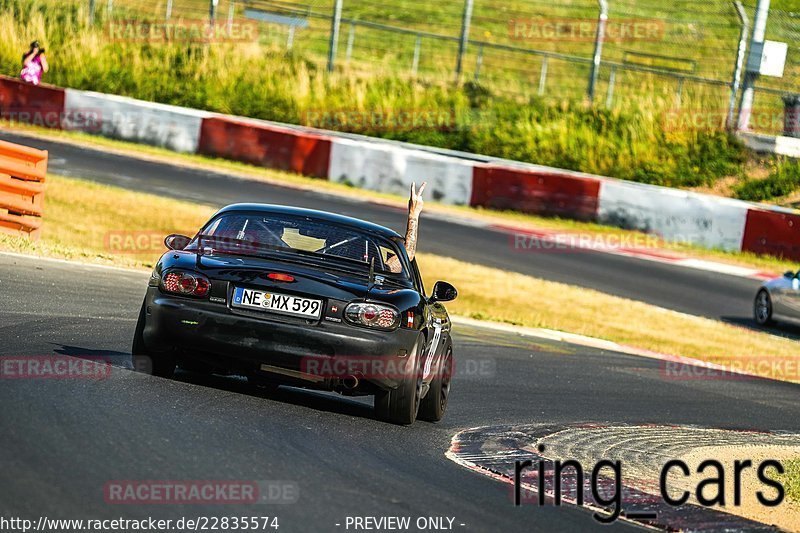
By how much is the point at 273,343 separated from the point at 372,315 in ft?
1.91

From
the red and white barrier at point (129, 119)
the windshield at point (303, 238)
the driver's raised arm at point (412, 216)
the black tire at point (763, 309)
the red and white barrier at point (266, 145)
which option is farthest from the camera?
the red and white barrier at point (129, 119)

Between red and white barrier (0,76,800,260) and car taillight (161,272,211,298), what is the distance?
705 inches

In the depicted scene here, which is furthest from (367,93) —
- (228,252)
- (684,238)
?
(228,252)

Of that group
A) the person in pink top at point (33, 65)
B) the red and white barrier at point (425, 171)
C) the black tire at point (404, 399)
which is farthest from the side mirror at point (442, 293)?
the person in pink top at point (33, 65)

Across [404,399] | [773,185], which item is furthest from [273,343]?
[773,185]

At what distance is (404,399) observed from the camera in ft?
25.9

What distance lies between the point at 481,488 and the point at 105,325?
476 centimetres

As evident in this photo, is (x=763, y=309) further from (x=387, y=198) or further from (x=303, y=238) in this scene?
(x=303, y=238)

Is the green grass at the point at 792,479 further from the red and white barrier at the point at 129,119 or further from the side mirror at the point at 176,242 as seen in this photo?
the red and white barrier at the point at 129,119

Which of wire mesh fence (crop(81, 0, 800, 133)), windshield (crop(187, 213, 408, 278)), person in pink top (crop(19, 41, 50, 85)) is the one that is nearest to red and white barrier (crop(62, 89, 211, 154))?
person in pink top (crop(19, 41, 50, 85))

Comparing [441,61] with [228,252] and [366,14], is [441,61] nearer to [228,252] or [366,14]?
[366,14]

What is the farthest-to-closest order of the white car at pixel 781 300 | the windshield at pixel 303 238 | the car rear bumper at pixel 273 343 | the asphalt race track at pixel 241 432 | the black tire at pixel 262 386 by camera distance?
the white car at pixel 781 300, the black tire at pixel 262 386, the windshield at pixel 303 238, the car rear bumper at pixel 273 343, the asphalt race track at pixel 241 432

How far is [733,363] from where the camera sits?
16359mm

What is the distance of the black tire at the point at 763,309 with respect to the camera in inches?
759
